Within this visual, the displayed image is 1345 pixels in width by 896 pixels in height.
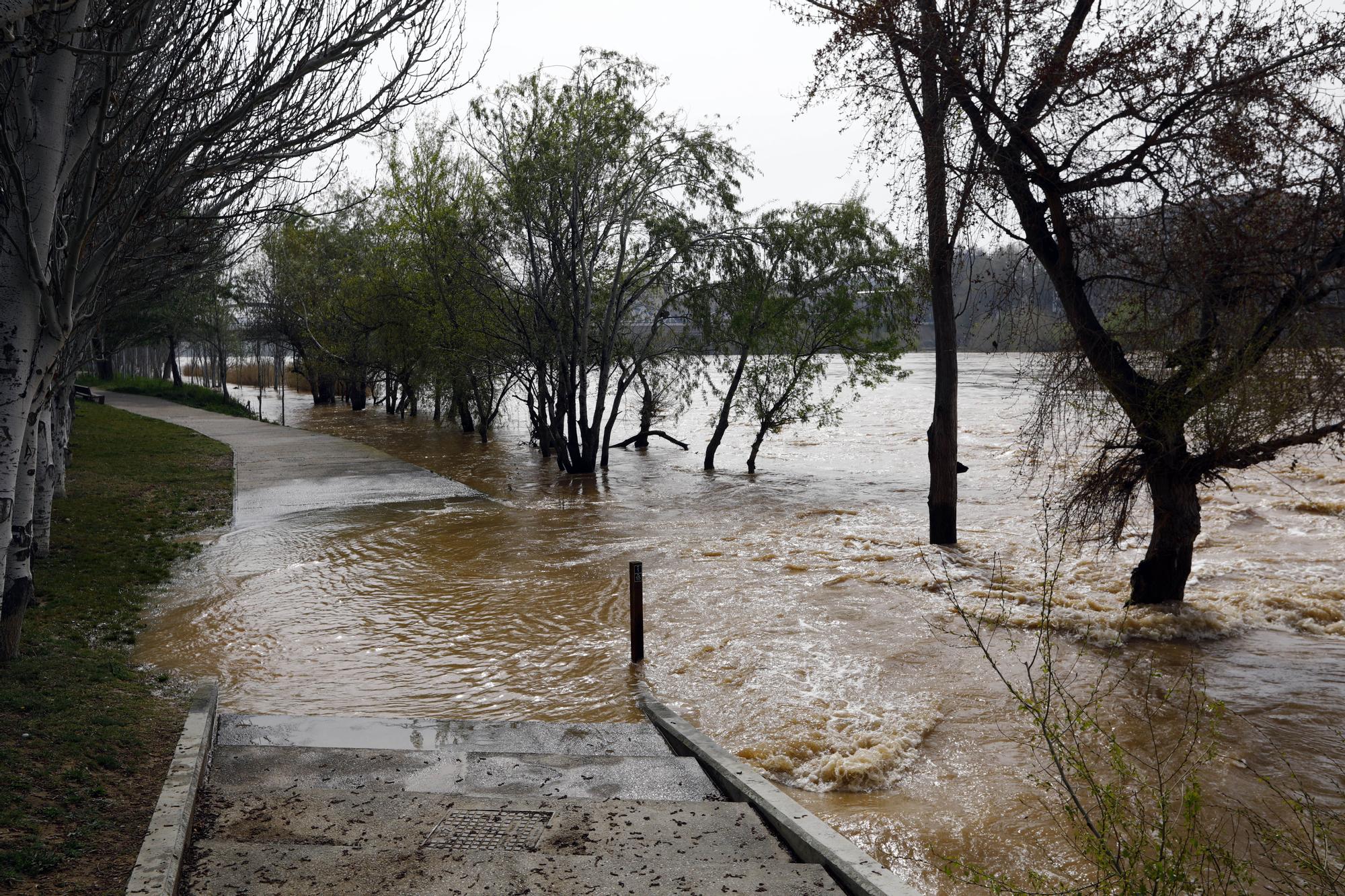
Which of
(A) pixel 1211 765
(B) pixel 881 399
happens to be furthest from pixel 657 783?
(B) pixel 881 399

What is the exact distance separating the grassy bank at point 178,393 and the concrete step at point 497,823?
41.1 meters

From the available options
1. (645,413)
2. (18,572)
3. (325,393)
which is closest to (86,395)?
(325,393)

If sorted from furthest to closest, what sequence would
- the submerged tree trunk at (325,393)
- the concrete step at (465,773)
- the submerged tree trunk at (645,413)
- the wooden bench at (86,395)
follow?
1. the submerged tree trunk at (325,393)
2. the wooden bench at (86,395)
3. the submerged tree trunk at (645,413)
4. the concrete step at (465,773)

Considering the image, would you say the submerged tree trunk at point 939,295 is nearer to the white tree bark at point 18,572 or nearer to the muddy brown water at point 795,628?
the muddy brown water at point 795,628

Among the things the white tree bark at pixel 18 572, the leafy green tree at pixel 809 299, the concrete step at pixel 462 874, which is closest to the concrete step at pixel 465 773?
the concrete step at pixel 462 874

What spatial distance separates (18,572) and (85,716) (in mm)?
1987

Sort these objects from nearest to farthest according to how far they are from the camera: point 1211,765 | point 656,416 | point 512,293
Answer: point 1211,765
point 512,293
point 656,416

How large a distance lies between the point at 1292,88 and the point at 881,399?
55.3 m

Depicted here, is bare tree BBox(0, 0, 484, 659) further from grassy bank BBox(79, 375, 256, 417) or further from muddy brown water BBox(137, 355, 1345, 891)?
grassy bank BBox(79, 375, 256, 417)

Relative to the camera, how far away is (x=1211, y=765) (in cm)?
756

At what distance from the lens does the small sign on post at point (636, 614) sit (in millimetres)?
9766

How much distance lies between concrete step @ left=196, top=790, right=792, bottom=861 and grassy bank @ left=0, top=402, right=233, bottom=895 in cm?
53

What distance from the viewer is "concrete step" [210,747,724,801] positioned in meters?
5.82

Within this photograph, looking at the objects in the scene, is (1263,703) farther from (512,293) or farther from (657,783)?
(512,293)
